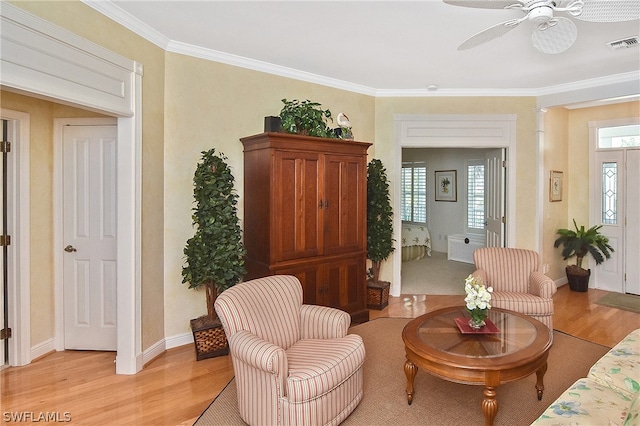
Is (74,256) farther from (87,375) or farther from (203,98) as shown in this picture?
(203,98)

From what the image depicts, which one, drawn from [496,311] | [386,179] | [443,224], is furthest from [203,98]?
[443,224]

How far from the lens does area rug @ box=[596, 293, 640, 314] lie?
4898mm

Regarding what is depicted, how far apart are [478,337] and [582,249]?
4.10m

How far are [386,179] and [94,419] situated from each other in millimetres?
4008

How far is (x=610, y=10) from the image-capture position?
213 centimetres

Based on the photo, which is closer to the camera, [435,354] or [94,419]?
[435,354]

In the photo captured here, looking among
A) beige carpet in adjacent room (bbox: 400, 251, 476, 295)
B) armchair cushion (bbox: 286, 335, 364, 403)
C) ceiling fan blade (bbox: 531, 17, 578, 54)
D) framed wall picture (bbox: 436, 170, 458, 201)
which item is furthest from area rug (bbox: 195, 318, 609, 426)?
framed wall picture (bbox: 436, 170, 458, 201)

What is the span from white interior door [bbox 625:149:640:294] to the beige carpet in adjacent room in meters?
2.28

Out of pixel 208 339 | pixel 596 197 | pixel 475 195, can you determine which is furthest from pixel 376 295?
pixel 475 195

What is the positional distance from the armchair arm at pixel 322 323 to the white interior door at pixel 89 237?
1960mm

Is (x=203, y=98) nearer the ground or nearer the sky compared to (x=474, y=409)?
nearer the sky

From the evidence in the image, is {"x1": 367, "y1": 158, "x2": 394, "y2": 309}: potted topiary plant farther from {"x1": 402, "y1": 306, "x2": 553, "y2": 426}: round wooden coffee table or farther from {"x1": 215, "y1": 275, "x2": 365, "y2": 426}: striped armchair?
{"x1": 215, "y1": 275, "x2": 365, "y2": 426}: striped armchair

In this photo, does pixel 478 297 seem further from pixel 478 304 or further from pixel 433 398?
pixel 433 398

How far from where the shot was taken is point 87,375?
311 centimetres
